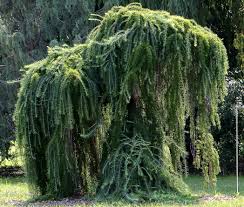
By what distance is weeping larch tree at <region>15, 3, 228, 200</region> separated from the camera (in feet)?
31.3

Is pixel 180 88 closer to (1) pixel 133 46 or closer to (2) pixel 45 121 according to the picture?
(1) pixel 133 46

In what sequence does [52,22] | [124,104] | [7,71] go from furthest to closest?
[52,22]
[7,71]
[124,104]

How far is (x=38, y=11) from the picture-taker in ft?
58.7

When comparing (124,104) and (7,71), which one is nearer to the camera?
(124,104)

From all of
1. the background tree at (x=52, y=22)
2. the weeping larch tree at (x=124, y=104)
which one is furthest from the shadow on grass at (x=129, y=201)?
the background tree at (x=52, y=22)

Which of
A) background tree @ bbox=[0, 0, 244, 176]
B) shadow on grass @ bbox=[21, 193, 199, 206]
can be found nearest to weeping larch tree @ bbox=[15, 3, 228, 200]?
shadow on grass @ bbox=[21, 193, 199, 206]

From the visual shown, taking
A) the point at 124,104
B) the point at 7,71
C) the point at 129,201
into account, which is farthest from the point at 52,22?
the point at 129,201

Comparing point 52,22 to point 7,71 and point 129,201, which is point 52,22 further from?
point 129,201

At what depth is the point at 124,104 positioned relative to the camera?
984 centimetres

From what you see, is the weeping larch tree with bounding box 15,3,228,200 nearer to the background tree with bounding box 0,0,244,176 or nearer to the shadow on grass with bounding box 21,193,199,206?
the shadow on grass with bounding box 21,193,199,206

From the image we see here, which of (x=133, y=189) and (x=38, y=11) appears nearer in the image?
(x=133, y=189)

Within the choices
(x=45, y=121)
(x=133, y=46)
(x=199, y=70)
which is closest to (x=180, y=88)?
(x=199, y=70)

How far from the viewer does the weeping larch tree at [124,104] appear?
31.3 ft

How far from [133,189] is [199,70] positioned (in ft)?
7.14
